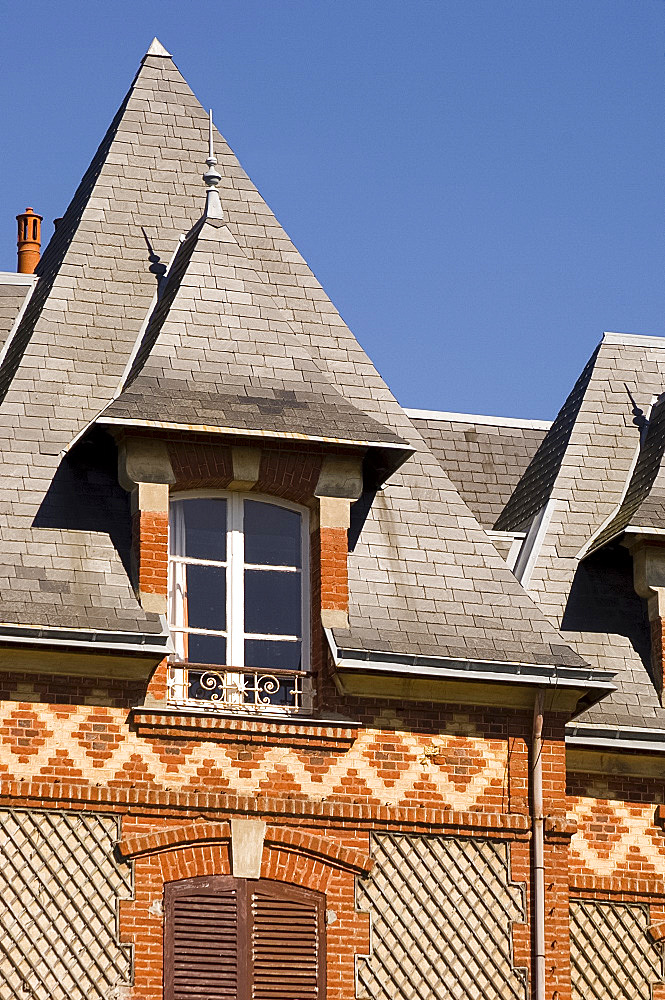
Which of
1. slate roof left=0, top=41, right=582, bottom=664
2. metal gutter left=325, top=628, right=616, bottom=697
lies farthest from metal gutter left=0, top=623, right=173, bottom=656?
metal gutter left=325, top=628, right=616, bottom=697

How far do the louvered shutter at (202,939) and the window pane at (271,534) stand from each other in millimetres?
2993

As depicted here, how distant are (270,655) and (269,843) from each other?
69.0 inches

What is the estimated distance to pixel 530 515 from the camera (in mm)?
→ 23859

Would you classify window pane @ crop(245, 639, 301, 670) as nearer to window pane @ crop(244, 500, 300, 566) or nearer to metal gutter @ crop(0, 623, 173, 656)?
window pane @ crop(244, 500, 300, 566)

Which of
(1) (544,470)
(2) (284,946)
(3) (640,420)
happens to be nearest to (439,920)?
(2) (284,946)

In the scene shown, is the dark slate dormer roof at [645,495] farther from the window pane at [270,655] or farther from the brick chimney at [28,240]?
the brick chimney at [28,240]

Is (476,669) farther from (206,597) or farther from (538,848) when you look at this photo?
(206,597)

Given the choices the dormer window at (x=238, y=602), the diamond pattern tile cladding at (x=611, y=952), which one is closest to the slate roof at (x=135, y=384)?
the dormer window at (x=238, y=602)

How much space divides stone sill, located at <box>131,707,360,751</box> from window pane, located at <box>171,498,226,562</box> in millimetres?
1510

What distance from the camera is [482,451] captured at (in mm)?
25906

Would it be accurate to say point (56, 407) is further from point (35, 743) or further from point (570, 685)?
point (570, 685)

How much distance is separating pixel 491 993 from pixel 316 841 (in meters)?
Answer: 1.91

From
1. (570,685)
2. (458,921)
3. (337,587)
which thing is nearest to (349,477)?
(337,587)

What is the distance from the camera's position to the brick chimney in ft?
92.7
